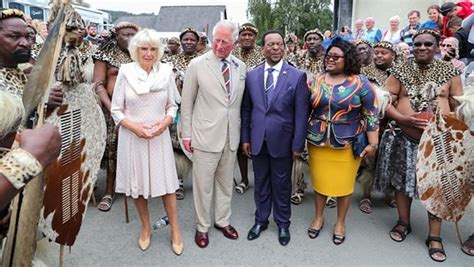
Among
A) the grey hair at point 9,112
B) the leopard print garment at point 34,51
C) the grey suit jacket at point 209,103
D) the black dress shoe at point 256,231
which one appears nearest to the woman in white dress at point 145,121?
the grey suit jacket at point 209,103

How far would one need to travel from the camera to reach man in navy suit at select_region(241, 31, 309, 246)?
115 inches

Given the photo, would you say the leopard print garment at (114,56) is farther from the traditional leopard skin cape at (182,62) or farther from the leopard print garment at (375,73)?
the leopard print garment at (375,73)

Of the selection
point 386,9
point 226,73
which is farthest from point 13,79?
point 386,9

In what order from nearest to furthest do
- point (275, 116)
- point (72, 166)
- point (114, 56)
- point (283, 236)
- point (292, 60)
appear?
1. point (72, 166)
2. point (275, 116)
3. point (283, 236)
4. point (114, 56)
5. point (292, 60)

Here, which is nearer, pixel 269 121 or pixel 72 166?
pixel 72 166

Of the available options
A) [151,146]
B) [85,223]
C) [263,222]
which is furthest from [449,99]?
[85,223]

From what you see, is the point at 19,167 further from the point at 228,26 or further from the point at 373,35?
the point at 373,35

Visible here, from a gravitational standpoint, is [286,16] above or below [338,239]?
above

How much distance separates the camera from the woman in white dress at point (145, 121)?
9.10 feet

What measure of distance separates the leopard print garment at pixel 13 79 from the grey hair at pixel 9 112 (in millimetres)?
973

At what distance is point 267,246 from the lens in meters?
3.09

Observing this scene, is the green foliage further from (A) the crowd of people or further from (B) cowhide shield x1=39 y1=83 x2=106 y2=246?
(B) cowhide shield x1=39 y1=83 x2=106 y2=246

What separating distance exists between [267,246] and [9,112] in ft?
8.03

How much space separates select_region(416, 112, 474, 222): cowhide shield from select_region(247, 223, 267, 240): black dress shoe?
130 cm
